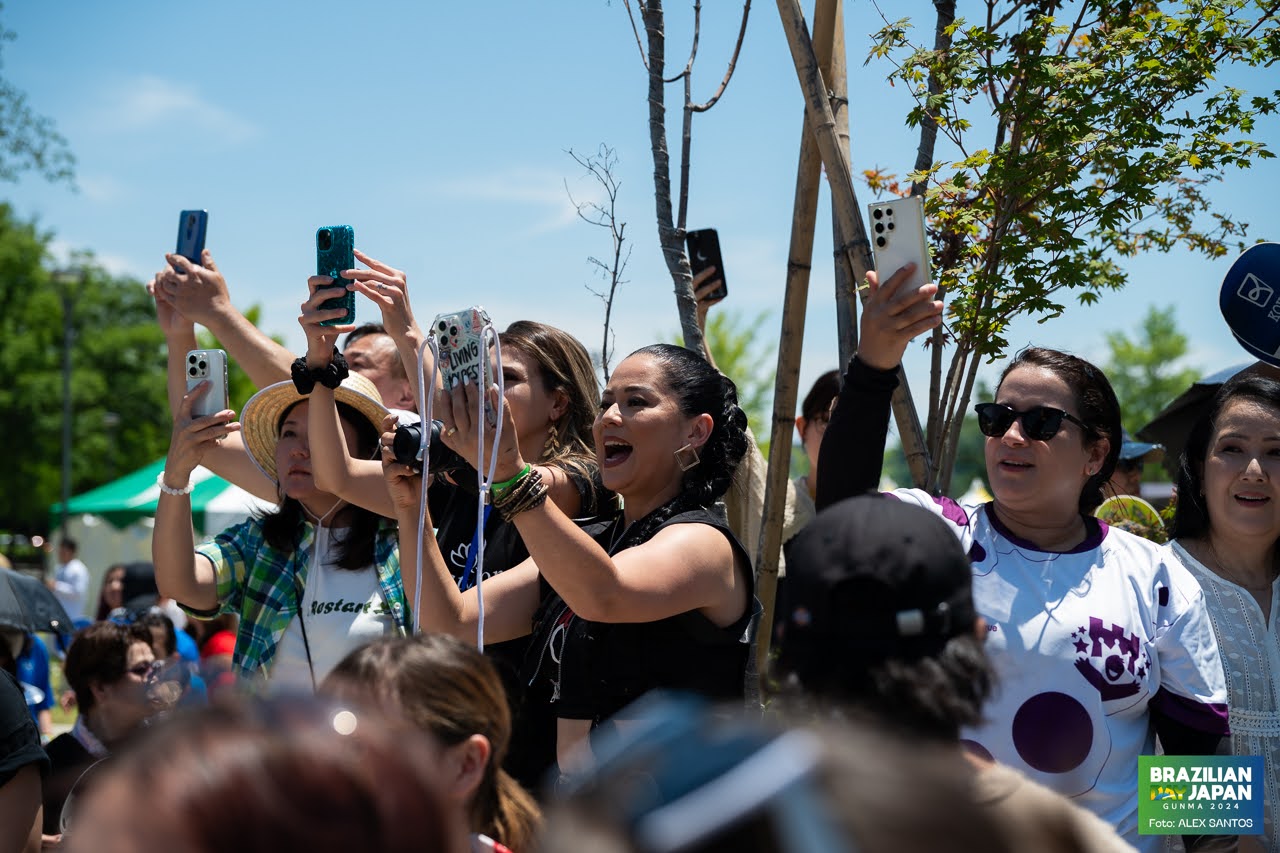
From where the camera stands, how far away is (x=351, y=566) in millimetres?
3479

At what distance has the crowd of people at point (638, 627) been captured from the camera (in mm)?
899

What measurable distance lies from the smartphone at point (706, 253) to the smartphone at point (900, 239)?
1.59m

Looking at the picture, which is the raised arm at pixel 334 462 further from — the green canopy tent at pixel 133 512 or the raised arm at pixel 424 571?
the green canopy tent at pixel 133 512

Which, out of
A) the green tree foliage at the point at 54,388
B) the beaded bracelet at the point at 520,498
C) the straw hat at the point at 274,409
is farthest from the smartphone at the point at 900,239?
the green tree foliage at the point at 54,388

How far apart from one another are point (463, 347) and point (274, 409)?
4.52 feet

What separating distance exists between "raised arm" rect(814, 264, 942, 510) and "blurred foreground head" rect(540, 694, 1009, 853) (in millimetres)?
1509

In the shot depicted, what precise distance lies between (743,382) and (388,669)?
21718 millimetres

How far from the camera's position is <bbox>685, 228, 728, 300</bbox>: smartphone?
4152 mm

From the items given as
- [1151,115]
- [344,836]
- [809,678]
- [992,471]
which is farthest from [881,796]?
[1151,115]

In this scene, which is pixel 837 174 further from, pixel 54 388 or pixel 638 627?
pixel 54 388

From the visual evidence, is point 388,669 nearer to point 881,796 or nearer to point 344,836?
point 344,836

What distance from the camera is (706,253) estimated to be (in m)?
4.16

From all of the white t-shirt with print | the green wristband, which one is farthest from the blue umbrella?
the green wristband

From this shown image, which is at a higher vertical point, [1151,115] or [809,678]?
[1151,115]
